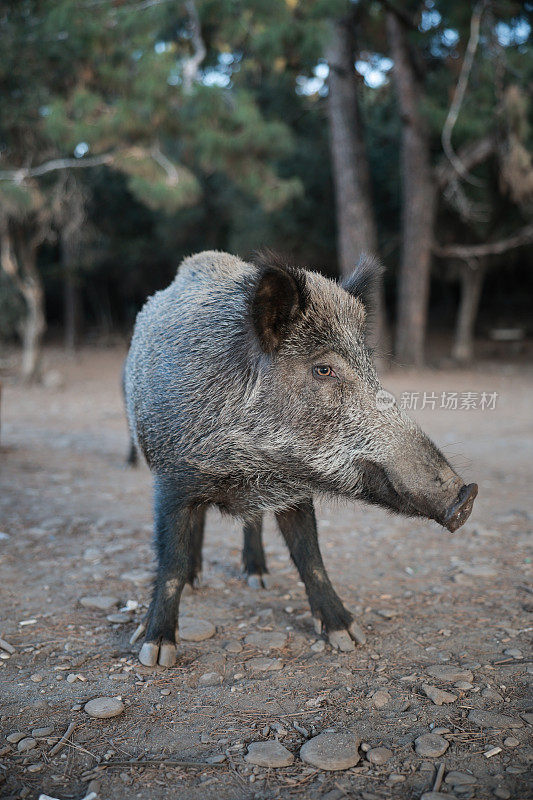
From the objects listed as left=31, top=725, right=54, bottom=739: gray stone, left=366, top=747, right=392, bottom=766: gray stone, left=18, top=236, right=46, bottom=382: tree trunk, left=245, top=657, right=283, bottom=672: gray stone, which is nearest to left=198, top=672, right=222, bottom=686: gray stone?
left=245, top=657, right=283, bottom=672: gray stone

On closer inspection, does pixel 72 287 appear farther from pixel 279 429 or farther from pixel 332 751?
pixel 332 751

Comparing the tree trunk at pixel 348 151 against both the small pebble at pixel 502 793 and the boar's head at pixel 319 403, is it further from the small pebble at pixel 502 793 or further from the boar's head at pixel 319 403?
the small pebble at pixel 502 793

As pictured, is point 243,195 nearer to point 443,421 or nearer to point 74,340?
point 74,340

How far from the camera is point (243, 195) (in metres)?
17.5

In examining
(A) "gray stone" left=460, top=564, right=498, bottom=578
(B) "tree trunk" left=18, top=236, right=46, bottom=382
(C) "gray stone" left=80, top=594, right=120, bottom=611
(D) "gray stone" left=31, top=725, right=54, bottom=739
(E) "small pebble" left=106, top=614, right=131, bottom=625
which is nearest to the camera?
(D) "gray stone" left=31, top=725, right=54, bottom=739

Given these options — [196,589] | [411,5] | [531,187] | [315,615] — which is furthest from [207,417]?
[411,5]

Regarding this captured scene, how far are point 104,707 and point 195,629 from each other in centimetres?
69

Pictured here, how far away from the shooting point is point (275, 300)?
248 cm

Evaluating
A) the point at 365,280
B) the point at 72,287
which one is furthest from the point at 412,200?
the point at 365,280

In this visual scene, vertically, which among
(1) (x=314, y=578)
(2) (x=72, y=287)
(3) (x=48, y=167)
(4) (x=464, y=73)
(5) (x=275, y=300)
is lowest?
(1) (x=314, y=578)

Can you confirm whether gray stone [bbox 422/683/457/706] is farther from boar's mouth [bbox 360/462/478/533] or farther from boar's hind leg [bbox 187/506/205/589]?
boar's hind leg [bbox 187/506/205/589]

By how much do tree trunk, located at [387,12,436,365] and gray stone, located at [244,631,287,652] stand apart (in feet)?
35.0

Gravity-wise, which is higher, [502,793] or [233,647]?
[502,793]

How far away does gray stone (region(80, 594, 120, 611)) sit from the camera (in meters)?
3.12
